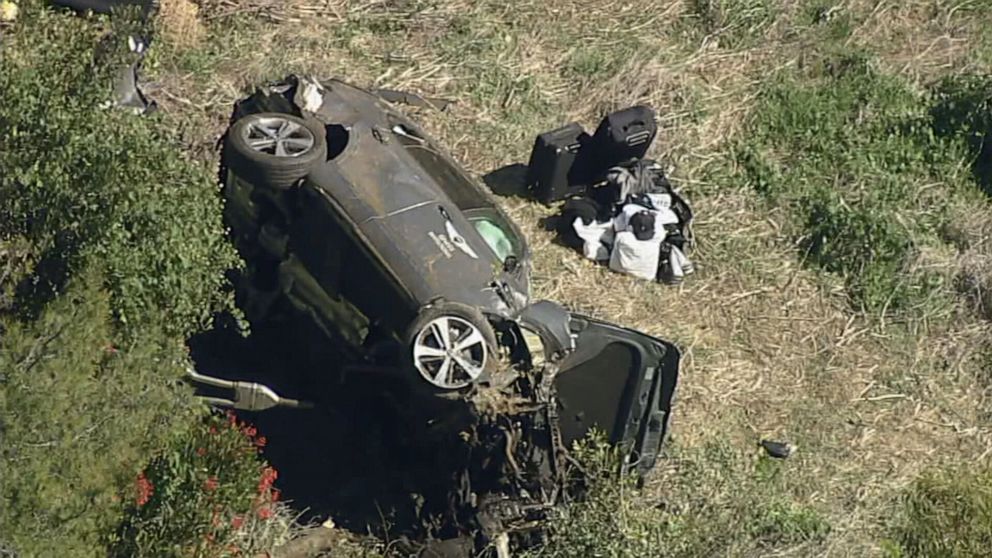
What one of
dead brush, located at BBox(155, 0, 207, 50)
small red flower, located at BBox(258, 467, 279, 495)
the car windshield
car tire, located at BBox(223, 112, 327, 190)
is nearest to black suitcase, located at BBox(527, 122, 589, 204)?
the car windshield

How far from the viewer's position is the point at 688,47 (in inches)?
516

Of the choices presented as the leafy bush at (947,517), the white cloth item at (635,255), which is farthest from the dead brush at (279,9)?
→ the leafy bush at (947,517)

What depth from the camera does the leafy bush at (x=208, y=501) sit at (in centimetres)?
774

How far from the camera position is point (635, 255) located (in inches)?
426

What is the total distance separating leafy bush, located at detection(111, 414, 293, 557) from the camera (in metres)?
7.74

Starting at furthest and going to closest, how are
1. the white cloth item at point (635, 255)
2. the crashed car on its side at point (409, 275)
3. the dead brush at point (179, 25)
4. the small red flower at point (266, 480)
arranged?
1. the dead brush at point (179, 25)
2. the white cloth item at point (635, 255)
3. the small red flower at point (266, 480)
4. the crashed car on its side at point (409, 275)

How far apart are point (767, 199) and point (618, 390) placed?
330 cm

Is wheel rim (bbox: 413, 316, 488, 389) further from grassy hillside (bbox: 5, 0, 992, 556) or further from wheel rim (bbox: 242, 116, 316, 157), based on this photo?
wheel rim (bbox: 242, 116, 316, 157)

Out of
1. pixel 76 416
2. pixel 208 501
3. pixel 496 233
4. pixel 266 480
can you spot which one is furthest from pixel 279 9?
pixel 76 416

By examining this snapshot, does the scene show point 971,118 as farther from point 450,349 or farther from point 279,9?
point 450,349

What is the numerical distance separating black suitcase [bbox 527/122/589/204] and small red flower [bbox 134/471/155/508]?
14.2 feet

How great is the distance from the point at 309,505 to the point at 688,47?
19.2 ft

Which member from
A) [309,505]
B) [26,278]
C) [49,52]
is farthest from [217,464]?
[49,52]

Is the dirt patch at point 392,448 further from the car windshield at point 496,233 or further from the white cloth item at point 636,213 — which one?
the white cloth item at point 636,213
